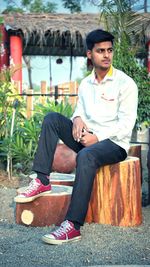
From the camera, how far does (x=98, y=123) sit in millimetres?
3820

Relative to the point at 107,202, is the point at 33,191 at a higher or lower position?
higher

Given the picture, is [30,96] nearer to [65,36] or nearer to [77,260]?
[77,260]

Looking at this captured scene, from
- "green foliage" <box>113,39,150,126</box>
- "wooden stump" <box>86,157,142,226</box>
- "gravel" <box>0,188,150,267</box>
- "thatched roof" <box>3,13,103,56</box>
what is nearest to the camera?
"gravel" <box>0,188,150,267</box>

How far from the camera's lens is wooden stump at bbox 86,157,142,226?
375cm

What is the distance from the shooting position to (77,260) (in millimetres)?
2947

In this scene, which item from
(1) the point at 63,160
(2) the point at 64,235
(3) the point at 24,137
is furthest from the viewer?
(3) the point at 24,137

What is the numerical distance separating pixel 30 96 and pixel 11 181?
8.34 feet

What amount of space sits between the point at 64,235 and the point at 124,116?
971 mm

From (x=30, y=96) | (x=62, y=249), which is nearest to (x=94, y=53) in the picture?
(x=62, y=249)

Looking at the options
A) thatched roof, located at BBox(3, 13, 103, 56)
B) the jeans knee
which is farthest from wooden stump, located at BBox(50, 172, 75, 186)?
thatched roof, located at BBox(3, 13, 103, 56)

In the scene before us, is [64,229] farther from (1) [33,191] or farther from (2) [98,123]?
(2) [98,123]

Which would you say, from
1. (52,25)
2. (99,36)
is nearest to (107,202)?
(99,36)

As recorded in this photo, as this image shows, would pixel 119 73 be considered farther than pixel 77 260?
Yes

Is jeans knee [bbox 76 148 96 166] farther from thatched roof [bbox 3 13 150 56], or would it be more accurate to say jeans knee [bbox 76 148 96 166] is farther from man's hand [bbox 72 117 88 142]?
thatched roof [bbox 3 13 150 56]
